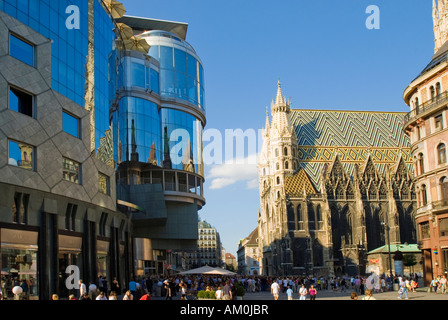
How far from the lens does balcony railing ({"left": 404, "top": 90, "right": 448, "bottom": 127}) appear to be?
1529 inches

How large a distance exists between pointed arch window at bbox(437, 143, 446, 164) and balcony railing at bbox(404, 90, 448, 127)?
2799 millimetres

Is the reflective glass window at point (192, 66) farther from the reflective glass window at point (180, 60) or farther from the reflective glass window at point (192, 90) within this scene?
the reflective glass window at point (180, 60)

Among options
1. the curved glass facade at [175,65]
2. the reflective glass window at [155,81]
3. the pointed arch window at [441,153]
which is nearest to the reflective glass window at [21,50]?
the pointed arch window at [441,153]

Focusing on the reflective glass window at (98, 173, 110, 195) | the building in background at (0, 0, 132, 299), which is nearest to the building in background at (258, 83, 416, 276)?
the reflective glass window at (98, 173, 110, 195)

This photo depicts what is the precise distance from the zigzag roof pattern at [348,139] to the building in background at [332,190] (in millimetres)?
199

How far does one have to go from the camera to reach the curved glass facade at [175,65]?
65.8 metres

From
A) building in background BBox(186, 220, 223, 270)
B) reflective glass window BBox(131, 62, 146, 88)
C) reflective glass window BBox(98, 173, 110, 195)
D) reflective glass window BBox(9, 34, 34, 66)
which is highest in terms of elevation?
reflective glass window BBox(131, 62, 146, 88)

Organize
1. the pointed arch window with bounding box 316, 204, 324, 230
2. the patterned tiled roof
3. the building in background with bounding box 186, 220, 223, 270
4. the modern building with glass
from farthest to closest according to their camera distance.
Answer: the building in background with bounding box 186, 220, 223, 270 < the patterned tiled roof < the pointed arch window with bounding box 316, 204, 324, 230 < the modern building with glass

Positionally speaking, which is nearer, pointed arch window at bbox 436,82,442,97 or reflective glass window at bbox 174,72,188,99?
pointed arch window at bbox 436,82,442,97

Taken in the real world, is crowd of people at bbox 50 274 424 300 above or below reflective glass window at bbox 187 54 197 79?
below

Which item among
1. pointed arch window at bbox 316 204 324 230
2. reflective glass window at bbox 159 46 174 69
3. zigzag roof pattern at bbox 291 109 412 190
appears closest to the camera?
reflective glass window at bbox 159 46 174 69

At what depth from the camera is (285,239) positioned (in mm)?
96750

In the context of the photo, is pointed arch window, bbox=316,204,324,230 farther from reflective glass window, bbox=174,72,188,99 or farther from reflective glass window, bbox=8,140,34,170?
reflective glass window, bbox=8,140,34,170

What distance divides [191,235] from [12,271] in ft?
127
